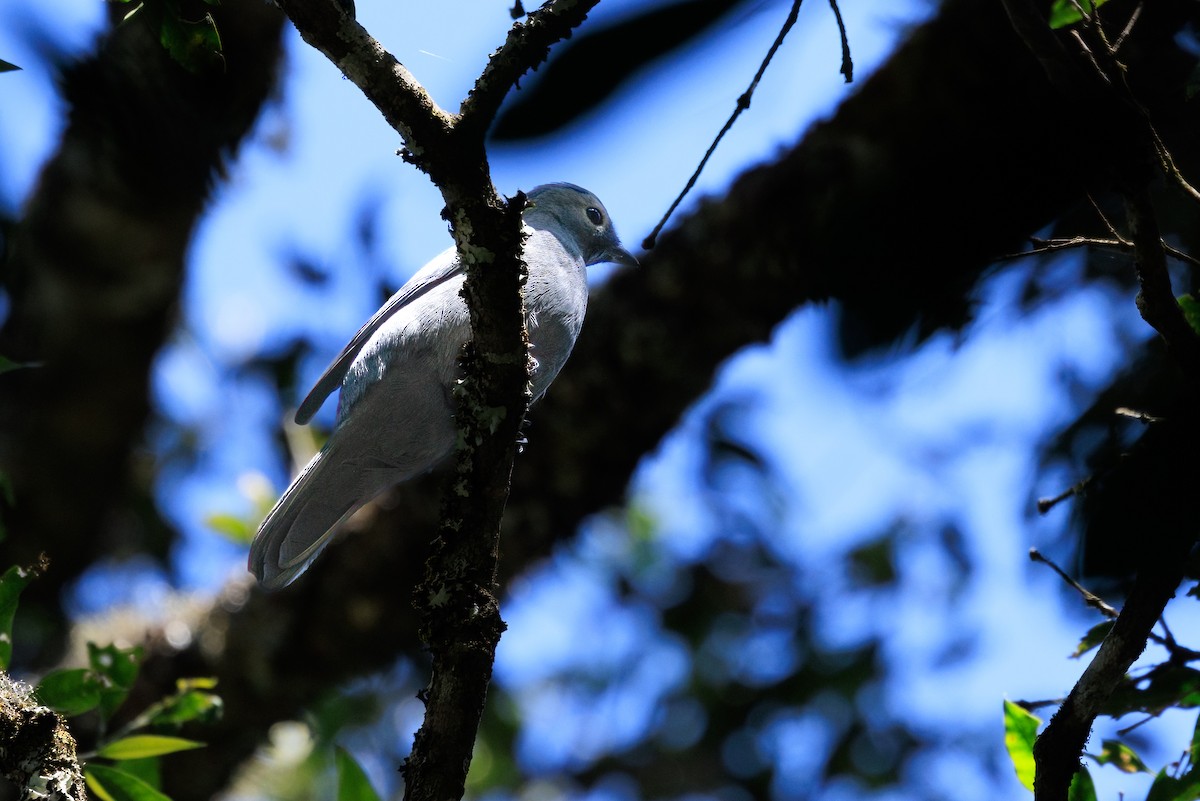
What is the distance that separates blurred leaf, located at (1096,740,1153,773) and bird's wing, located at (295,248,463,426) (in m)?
2.28

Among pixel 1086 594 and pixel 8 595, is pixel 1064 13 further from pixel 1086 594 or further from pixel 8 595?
pixel 8 595

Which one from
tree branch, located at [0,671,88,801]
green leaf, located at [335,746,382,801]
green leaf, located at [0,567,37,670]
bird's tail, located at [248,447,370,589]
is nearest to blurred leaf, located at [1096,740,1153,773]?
green leaf, located at [335,746,382,801]

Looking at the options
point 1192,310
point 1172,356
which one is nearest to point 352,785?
point 1172,356

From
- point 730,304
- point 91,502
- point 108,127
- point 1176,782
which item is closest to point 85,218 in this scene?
point 108,127

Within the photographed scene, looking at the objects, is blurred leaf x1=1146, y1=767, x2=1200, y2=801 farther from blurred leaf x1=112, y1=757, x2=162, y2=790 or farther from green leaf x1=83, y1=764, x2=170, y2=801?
blurred leaf x1=112, y1=757, x2=162, y2=790

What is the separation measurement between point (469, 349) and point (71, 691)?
1.30 metres

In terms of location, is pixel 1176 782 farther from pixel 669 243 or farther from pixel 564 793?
pixel 564 793

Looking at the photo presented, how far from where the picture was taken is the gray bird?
2975 millimetres

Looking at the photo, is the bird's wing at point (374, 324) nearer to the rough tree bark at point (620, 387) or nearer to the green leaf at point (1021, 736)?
the rough tree bark at point (620, 387)

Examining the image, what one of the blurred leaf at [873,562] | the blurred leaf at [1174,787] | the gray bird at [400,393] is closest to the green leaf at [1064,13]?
the gray bird at [400,393]

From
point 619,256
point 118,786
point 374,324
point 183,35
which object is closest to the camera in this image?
point 183,35

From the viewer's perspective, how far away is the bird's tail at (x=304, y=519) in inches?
121

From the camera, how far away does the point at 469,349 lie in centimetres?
259

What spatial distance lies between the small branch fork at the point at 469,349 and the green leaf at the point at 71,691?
85cm
